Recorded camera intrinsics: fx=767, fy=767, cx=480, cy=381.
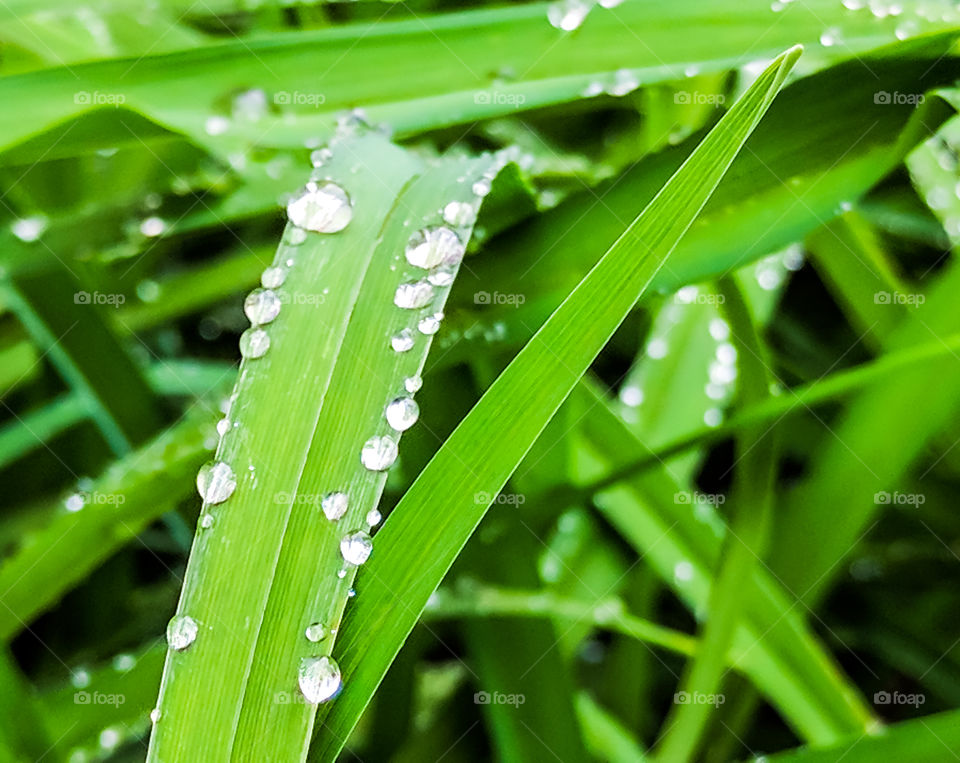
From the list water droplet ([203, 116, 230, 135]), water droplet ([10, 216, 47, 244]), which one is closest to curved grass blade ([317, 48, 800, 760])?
water droplet ([203, 116, 230, 135])

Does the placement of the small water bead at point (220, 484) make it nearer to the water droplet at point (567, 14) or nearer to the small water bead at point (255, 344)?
the small water bead at point (255, 344)

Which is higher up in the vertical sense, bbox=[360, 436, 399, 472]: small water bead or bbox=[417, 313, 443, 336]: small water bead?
bbox=[417, 313, 443, 336]: small water bead

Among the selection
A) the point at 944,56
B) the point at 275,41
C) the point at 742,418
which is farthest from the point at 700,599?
the point at 275,41

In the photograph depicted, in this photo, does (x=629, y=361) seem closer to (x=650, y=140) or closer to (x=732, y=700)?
(x=650, y=140)

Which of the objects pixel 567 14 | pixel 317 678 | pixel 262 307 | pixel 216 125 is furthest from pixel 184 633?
pixel 567 14

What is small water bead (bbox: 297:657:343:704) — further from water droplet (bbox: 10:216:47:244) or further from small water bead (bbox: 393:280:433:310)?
water droplet (bbox: 10:216:47:244)

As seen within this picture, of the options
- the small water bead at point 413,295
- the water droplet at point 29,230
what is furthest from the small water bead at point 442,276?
the water droplet at point 29,230
